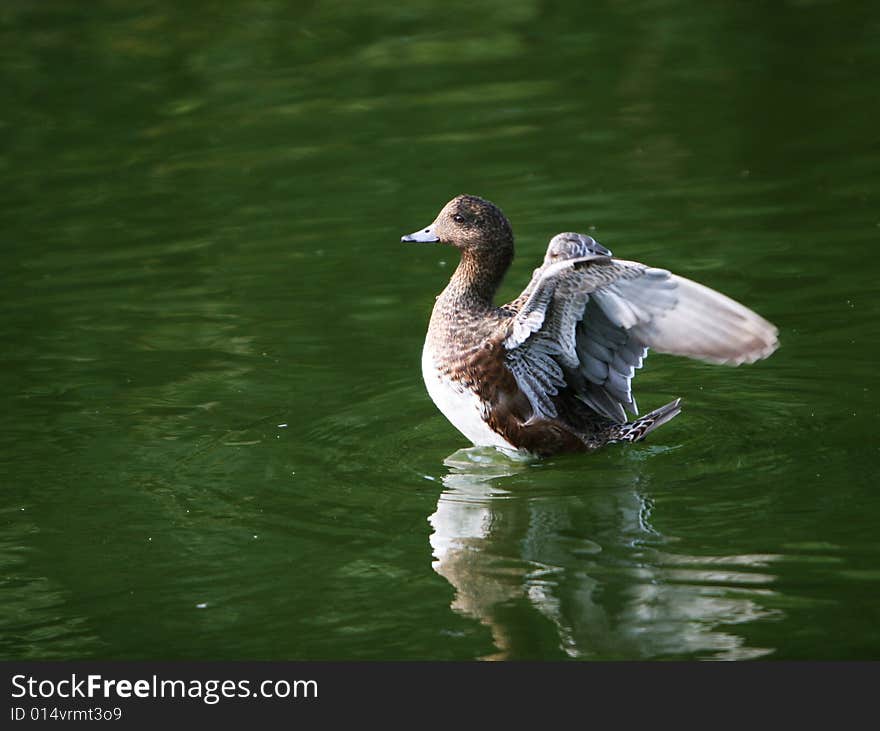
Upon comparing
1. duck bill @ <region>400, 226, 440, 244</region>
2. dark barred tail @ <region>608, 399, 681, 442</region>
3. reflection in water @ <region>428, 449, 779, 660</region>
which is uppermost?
duck bill @ <region>400, 226, 440, 244</region>

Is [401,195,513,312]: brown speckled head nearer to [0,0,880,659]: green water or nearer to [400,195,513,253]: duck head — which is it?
[400,195,513,253]: duck head

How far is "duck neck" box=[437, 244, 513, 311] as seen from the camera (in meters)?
7.98

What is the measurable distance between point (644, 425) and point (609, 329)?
58 cm

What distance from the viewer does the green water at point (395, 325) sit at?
627 cm

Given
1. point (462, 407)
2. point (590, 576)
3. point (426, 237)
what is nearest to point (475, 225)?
point (426, 237)

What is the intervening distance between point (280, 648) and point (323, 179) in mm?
7225

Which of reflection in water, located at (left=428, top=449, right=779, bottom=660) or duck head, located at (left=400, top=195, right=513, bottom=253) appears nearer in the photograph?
reflection in water, located at (left=428, top=449, right=779, bottom=660)

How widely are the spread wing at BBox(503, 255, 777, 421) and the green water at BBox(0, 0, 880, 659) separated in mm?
399

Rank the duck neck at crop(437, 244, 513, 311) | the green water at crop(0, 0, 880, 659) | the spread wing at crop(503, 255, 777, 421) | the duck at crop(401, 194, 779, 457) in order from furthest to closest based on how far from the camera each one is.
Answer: the duck neck at crop(437, 244, 513, 311), the duck at crop(401, 194, 779, 457), the spread wing at crop(503, 255, 777, 421), the green water at crop(0, 0, 880, 659)

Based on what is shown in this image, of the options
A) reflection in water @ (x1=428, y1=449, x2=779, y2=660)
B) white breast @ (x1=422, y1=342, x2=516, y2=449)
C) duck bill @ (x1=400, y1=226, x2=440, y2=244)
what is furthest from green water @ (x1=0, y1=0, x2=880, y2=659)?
duck bill @ (x1=400, y1=226, x2=440, y2=244)

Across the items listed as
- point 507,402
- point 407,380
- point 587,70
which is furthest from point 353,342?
point 587,70

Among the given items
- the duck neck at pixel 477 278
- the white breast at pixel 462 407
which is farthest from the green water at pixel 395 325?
the duck neck at pixel 477 278

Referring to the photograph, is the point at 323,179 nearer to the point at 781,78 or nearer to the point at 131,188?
the point at 131,188

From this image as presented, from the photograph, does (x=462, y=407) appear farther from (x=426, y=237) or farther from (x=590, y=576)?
(x=590, y=576)
